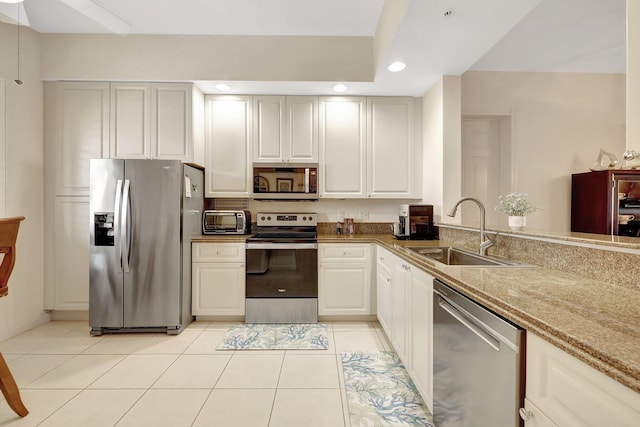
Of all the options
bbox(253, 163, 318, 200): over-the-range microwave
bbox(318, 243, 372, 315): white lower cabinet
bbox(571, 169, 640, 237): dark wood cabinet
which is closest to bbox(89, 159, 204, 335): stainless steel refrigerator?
bbox(253, 163, 318, 200): over-the-range microwave

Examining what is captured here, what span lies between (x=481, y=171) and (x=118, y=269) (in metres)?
4.01

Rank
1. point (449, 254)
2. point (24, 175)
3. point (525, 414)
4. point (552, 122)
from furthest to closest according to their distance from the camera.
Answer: point (552, 122) < point (24, 175) < point (449, 254) < point (525, 414)

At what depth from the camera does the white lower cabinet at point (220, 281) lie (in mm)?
3021

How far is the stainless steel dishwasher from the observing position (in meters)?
0.89

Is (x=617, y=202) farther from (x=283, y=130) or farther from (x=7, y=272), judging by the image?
(x=7, y=272)

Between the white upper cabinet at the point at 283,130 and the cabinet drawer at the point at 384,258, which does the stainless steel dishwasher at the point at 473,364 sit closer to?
the cabinet drawer at the point at 384,258

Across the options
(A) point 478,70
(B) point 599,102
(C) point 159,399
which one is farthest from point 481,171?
(C) point 159,399

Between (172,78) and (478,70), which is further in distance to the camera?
(478,70)

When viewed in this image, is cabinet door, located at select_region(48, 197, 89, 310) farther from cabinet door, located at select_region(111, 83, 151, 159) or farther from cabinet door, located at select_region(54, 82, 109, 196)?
cabinet door, located at select_region(111, 83, 151, 159)

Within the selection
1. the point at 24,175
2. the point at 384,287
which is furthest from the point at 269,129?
the point at 24,175

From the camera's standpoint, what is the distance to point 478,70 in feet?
11.4

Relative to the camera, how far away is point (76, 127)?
9.95 feet

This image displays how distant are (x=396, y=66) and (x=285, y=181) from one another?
61.0 inches

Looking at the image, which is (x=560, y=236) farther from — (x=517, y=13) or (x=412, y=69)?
(x=412, y=69)
